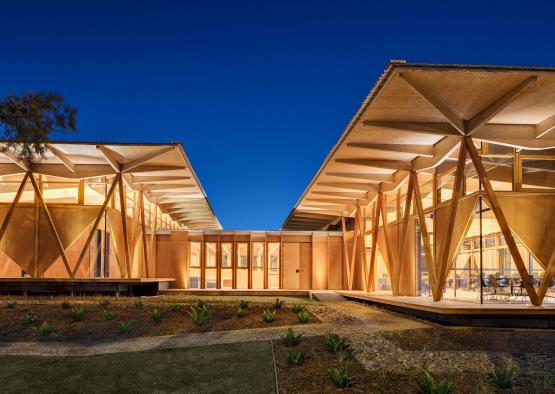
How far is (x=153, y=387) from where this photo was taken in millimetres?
8844

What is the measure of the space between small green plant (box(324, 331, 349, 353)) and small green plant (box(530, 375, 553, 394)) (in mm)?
3010

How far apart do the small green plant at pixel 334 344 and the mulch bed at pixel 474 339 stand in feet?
3.30

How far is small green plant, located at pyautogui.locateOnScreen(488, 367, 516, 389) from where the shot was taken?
8.12 meters

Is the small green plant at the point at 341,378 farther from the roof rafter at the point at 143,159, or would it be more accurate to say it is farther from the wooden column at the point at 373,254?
the wooden column at the point at 373,254

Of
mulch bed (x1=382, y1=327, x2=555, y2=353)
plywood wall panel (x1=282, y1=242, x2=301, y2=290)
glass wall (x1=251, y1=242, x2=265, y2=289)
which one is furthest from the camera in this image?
plywood wall panel (x1=282, y1=242, x2=301, y2=290)

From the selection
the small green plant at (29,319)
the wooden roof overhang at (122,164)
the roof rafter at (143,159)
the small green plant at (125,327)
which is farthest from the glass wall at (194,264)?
the small green plant at (125,327)

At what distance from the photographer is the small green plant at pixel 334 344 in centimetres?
1002

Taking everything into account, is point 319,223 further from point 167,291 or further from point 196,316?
point 196,316

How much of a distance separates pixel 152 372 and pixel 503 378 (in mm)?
5272

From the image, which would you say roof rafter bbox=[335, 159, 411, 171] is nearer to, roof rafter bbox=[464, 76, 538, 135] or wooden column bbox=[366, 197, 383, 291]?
wooden column bbox=[366, 197, 383, 291]

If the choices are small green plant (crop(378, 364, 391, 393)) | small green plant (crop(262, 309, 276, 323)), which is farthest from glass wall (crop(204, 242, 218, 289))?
small green plant (crop(378, 364, 391, 393))

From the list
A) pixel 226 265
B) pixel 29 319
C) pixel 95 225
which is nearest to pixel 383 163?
pixel 95 225

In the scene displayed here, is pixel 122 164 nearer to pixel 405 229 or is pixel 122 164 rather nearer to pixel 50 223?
pixel 50 223

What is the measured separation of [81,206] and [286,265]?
12.7 metres
